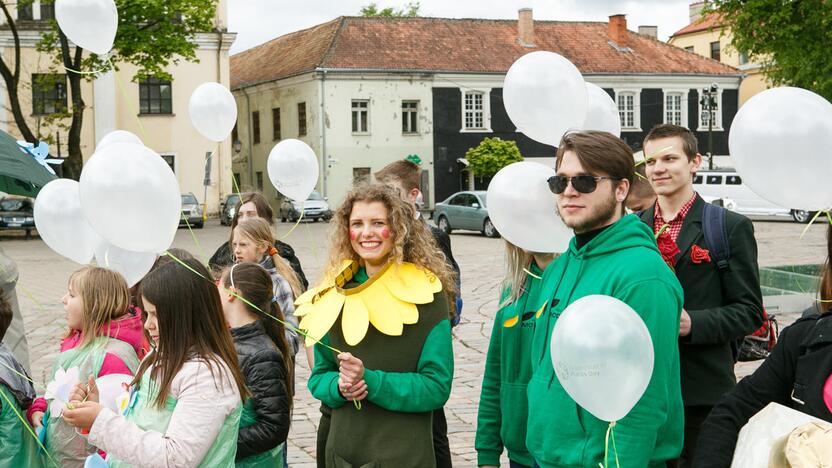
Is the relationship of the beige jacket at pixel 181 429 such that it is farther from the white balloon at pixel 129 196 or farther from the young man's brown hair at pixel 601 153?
the young man's brown hair at pixel 601 153

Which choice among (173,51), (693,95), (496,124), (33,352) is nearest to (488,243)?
(173,51)

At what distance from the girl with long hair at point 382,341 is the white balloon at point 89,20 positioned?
2.39 m

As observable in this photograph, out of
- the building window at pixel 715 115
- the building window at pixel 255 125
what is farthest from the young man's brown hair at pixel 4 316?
the building window at pixel 715 115

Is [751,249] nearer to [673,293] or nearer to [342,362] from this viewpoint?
[673,293]

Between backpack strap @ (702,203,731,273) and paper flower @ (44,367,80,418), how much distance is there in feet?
8.12

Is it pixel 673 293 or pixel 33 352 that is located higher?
pixel 673 293

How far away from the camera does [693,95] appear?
163ft

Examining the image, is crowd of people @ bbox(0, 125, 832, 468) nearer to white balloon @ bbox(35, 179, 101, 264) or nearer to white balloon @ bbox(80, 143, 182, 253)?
white balloon @ bbox(80, 143, 182, 253)

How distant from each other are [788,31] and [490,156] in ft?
81.6

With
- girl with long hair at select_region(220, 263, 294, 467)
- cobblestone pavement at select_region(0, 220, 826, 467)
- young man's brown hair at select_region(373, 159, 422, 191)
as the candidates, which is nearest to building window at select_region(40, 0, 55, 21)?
cobblestone pavement at select_region(0, 220, 826, 467)

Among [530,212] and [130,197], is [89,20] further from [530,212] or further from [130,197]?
[530,212]

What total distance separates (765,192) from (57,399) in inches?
103

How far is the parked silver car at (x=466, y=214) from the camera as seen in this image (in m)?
28.5

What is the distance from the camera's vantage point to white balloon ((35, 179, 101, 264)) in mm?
4781
